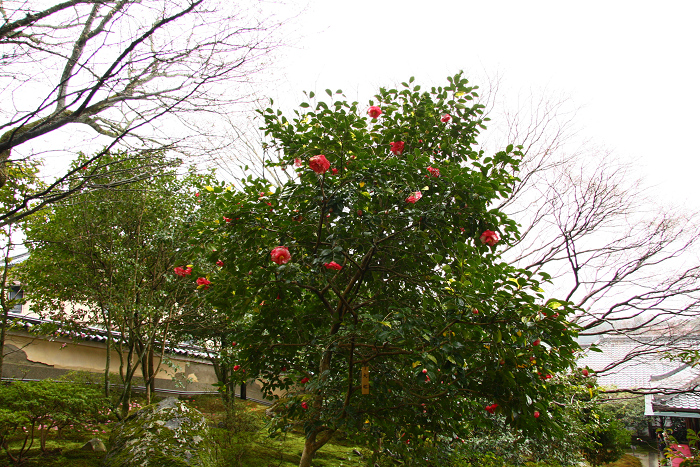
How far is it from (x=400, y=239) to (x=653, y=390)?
7667 millimetres

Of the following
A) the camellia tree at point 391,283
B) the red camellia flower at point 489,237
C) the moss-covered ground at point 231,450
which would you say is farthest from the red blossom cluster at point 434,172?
the moss-covered ground at point 231,450

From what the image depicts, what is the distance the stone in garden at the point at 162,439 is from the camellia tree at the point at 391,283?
2.56 feet

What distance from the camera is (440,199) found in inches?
96.3

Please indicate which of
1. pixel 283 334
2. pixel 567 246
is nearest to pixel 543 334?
pixel 283 334

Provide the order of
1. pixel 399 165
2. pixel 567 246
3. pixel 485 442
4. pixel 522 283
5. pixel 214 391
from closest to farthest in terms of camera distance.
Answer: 1. pixel 522 283
2. pixel 399 165
3. pixel 485 442
4. pixel 567 246
5. pixel 214 391

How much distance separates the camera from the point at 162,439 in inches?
126

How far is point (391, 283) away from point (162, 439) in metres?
2.21

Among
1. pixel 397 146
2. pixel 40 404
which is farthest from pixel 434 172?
pixel 40 404

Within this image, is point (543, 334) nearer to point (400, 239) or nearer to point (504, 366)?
point (504, 366)

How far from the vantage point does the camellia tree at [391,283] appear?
209cm

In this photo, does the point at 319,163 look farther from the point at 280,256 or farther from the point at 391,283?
the point at 391,283

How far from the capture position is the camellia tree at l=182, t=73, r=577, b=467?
6.86ft

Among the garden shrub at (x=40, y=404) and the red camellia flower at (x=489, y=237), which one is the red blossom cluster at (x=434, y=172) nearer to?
the red camellia flower at (x=489, y=237)

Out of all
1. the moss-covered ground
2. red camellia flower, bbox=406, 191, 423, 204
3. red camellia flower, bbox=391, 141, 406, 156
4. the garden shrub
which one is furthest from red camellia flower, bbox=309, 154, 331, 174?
the garden shrub
